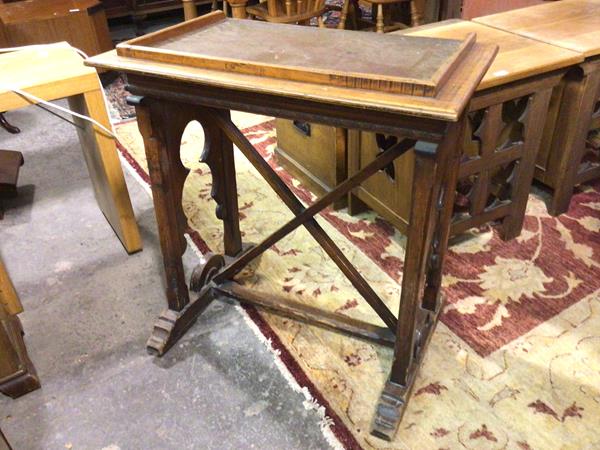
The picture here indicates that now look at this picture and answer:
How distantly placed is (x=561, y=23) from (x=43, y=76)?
5.54ft

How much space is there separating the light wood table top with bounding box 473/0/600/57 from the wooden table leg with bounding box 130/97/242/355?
108 cm

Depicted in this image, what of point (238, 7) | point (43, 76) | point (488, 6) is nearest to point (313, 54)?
point (43, 76)

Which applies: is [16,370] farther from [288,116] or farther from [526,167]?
[526,167]

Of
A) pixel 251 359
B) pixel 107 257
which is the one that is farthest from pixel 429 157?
pixel 107 257

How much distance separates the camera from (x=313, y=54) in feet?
3.51

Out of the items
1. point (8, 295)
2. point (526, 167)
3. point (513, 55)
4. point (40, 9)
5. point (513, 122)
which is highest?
point (513, 55)

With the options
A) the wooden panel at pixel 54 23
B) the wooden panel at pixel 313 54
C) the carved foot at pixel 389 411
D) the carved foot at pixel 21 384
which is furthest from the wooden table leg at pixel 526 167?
the wooden panel at pixel 54 23

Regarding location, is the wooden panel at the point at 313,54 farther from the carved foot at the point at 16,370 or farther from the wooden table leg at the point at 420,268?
the carved foot at the point at 16,370

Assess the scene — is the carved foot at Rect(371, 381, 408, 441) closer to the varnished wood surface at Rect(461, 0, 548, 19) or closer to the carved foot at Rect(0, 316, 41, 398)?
the carved foot at Rect(0, 316, 41, 398)

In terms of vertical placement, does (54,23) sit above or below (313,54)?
below

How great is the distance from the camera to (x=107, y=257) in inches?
72.8

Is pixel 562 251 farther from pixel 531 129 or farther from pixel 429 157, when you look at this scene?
pixel 429 157

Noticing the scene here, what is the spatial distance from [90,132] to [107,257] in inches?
17.0

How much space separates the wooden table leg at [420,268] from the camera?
0.98 metres
